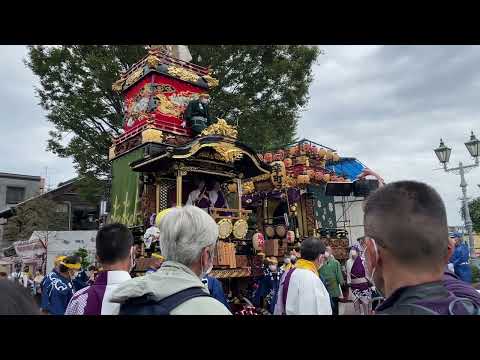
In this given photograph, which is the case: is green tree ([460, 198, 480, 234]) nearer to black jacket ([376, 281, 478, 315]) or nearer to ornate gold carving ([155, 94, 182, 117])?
ornate gold carving ([155, 94, 182, 117])

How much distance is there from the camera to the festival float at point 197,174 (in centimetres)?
1074

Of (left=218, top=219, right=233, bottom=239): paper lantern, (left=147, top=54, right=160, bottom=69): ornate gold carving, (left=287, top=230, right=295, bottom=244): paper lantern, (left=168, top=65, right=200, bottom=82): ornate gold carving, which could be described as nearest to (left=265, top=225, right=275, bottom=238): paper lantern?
(left=287, top=230, right=295, bottom=244): paper lantern

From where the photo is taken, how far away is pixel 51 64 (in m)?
15.6

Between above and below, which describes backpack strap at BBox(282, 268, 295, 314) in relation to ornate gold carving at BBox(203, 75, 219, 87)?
below

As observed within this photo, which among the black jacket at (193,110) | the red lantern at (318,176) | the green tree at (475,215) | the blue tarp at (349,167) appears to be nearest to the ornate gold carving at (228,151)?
the black jacket at (193,110)

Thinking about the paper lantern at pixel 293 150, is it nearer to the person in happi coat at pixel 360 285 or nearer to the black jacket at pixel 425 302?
the person in happi coat at pixel 360 285

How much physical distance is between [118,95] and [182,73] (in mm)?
3746

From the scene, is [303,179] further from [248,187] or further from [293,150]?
[248,187]

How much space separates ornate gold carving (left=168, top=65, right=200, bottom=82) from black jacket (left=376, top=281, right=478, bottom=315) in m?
13.1

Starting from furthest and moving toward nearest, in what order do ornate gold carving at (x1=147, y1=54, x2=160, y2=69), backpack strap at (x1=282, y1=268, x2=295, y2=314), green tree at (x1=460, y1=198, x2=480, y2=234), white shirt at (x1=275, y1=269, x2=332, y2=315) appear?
1. green tree at (x1=460, y1=198, x2=480, y2=234)
2. ornate gold carving at (x1=147, y1=54, x2=160, y2=69)
3. backpack strap at (x1=282, y1=268, x2=295, y2=314)
4. white shirt at (x1=275, y1=269, x2=332, y2=315)

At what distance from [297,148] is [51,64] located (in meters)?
10.9

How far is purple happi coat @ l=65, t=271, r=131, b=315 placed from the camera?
9.56 ft

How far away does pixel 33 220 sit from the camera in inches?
857
